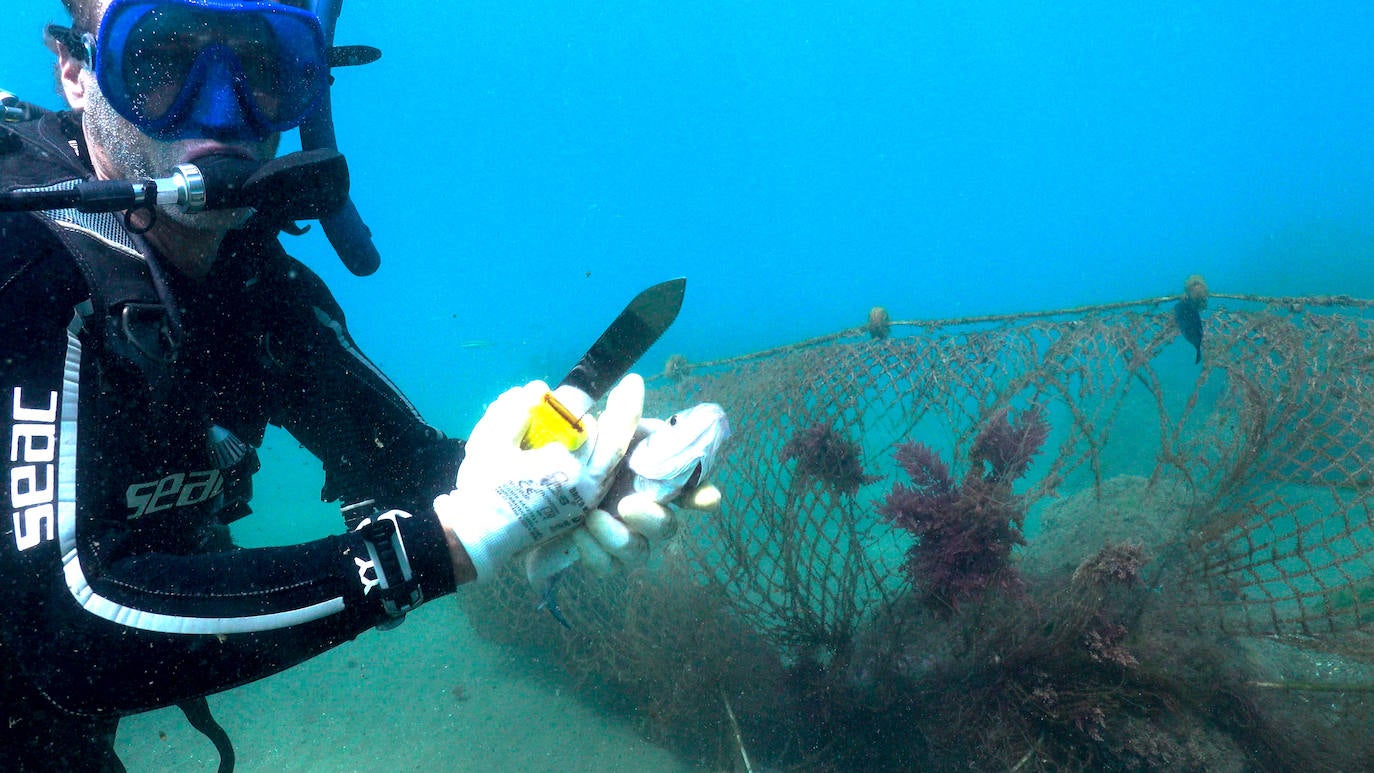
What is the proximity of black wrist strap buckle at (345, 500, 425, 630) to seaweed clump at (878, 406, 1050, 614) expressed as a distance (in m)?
2.90

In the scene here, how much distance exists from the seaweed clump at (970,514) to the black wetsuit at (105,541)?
2.92 m

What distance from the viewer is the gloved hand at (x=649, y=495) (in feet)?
5.22

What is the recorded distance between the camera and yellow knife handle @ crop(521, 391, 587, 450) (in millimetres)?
1574

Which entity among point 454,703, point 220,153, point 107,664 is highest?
point 220,153

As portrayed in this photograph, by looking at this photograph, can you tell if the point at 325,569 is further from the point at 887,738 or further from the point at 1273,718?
the point at 1273,718

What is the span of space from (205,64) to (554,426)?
5.14 ft

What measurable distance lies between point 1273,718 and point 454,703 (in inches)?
230

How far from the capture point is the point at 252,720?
20.4 feet

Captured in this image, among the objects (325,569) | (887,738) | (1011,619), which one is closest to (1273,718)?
(1011,619)

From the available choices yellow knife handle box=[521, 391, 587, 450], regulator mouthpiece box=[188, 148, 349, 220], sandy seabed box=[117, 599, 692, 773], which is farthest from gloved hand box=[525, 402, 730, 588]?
sandy seabed box=[117, 599, 692, 773]

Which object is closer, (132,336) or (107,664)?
(107,664)

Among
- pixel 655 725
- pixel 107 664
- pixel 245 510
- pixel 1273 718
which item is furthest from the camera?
pixel 655 725

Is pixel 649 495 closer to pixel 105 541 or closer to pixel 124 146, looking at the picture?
pixel 105 541

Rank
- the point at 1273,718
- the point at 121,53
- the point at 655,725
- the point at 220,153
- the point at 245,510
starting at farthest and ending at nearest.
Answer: the point at 655,725, the point at 1273,718, the point at 245,510, the point at 220,153, the point at 121,53
